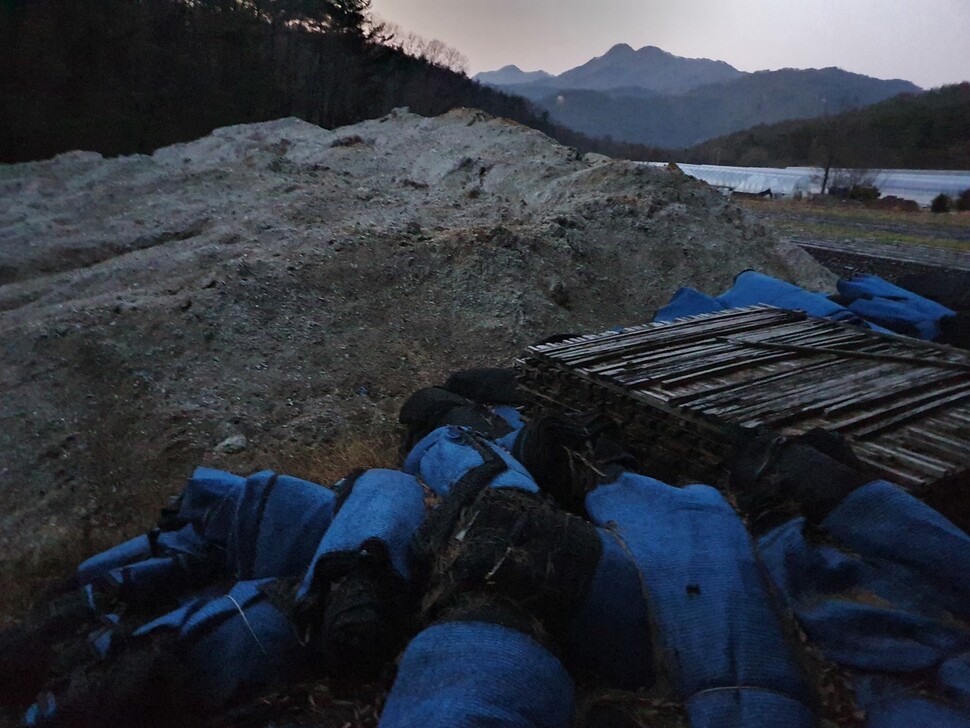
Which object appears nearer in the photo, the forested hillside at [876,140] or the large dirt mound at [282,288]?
the large dirt mound at [282,288]

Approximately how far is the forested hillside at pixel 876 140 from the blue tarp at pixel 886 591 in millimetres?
33075

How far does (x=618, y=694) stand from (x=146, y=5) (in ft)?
89.4

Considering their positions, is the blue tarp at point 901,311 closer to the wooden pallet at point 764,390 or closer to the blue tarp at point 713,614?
the wooden pallet at point 764,390

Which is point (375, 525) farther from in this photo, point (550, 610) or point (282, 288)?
point (282, 288)

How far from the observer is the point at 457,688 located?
1741 millimetres

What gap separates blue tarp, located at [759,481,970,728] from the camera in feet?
6.08

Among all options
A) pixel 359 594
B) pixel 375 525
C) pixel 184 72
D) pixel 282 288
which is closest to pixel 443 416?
pixel 375 525

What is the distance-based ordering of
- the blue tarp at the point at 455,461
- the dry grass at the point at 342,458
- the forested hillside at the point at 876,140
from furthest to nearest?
the forested hillside at the point at 876,140 → the dry grass at the point at 342,458 → the blue tarp at the point at 455,461

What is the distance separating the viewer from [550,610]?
6.71 feet

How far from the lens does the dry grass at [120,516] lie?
388cm

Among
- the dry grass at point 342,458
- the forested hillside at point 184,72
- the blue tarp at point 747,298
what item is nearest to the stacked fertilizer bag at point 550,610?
the dry grass at point 342,458

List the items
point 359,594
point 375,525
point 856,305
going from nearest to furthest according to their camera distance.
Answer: point 359,594 → point 375,525 → point 856,305

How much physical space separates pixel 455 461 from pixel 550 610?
0.97 meters

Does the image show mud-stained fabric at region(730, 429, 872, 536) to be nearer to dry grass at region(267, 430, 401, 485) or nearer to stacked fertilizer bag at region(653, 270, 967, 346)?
dry grass at region(267, 430, 401, 485)
